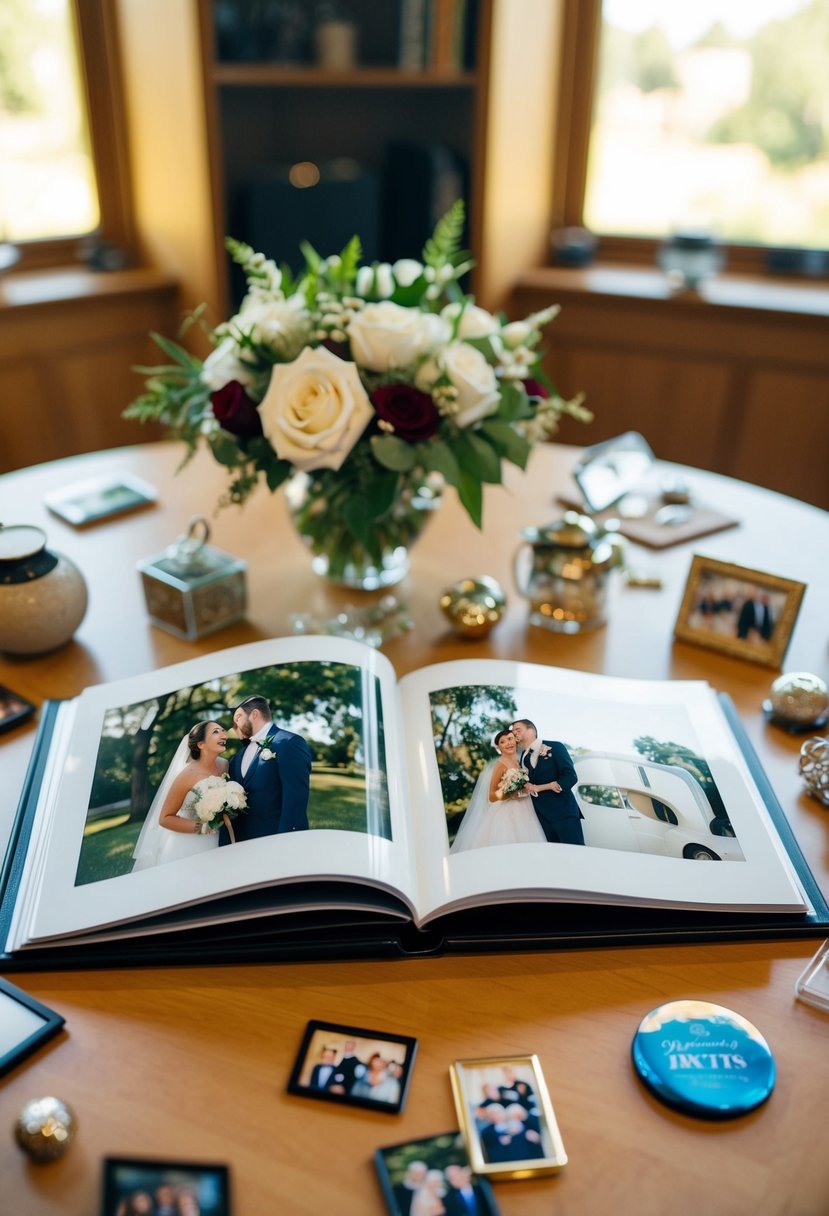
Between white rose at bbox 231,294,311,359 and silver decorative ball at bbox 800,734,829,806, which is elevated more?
white rose at bbox 231,294,311,359

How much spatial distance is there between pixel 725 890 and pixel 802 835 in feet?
0.47

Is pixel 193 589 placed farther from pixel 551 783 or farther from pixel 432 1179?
pixel 432 1179

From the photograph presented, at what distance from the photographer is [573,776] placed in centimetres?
86

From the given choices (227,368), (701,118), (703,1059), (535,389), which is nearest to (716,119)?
(701,118)

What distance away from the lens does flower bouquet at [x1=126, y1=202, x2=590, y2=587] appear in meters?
1.02

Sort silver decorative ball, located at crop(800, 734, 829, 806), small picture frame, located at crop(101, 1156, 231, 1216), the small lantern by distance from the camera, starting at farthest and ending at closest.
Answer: the small lantern < silver decorative ball, located at crop(800, 734, 829, 806) < small picture frame, located at crop(101, 1156, 231, 1216)

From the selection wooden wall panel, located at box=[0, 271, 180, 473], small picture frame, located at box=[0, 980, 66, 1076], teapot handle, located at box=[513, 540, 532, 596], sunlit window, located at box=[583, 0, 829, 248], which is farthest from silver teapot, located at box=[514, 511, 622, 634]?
sunlit window, located at box=[583, 0, 829, 248]

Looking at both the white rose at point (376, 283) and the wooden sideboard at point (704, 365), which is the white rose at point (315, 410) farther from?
the wooden sideboard at point (704, 365)

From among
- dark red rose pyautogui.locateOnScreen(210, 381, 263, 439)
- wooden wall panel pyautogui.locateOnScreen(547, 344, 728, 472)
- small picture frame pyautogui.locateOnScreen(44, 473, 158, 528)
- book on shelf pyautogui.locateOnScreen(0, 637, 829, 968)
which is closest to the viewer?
book on shelf pyautogui.locateOnScreen(0, 637, 829, 968)

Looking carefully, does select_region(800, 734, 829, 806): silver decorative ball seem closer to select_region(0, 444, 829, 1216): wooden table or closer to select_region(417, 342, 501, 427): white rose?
select_region(0, 444, 829, 1216): wooden table

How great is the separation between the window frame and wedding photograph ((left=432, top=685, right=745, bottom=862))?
2.27 meters

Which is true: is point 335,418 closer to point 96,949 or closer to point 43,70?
point 96,949

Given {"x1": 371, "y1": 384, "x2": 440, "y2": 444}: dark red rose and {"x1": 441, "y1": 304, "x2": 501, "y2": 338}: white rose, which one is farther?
{"x1": 441, "y1": 304, "x2": 501, "y2": 338}: white rose

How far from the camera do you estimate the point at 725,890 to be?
793 millimetres
